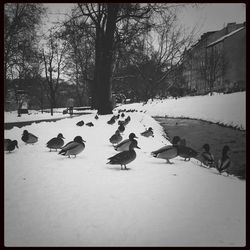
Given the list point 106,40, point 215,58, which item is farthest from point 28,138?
point 215,58

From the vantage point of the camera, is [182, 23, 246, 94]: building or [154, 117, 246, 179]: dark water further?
[182, 23, 246, 94]: building

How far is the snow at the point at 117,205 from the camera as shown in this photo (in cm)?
415

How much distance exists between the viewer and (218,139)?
549 inches

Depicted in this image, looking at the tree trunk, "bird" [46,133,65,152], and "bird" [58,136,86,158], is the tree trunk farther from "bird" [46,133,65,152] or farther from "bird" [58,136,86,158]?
"bird" [58,136,86,158]

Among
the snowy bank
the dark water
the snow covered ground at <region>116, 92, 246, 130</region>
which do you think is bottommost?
the snowy bank

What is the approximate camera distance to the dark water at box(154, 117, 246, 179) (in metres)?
10.3

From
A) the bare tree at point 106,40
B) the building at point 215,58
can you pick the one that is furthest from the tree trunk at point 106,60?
the building at point 215,58

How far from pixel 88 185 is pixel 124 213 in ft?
4.25

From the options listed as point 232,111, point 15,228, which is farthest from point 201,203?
point 232,111

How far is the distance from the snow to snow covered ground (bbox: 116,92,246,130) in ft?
29.5

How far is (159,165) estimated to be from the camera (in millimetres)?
7625

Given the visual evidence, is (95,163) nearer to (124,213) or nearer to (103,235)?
(124,213)

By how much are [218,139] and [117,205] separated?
387 inches

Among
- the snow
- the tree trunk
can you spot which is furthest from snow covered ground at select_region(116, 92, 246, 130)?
the snow
